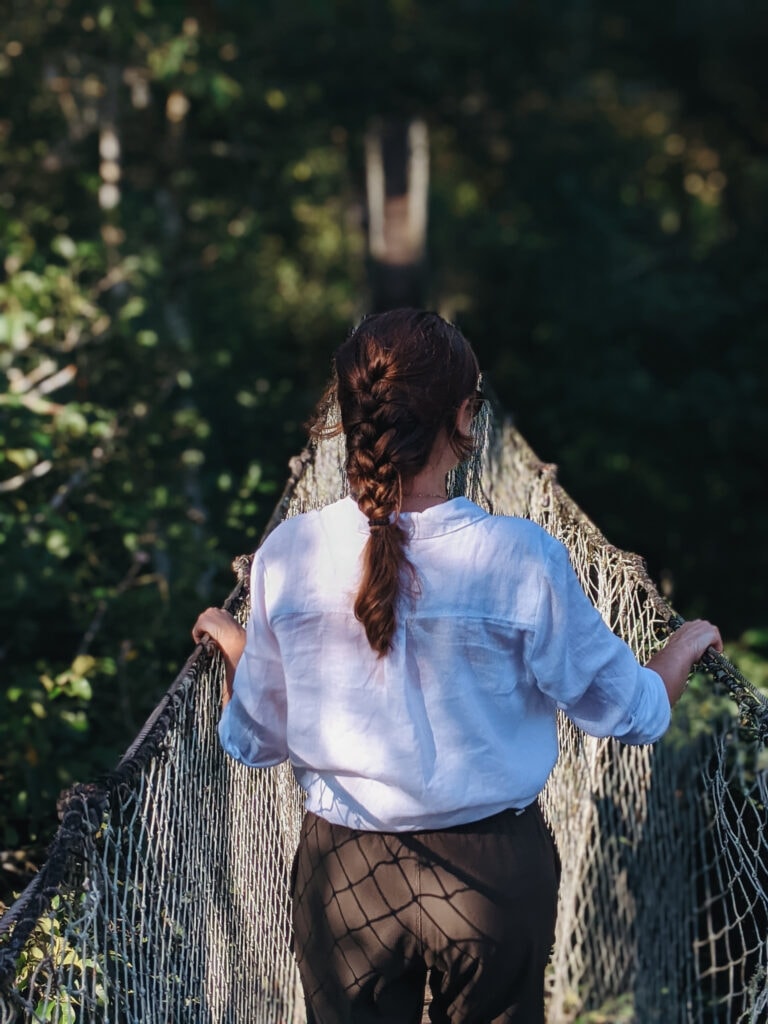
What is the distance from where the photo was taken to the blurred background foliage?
15.0ft

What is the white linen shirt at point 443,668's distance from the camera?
157 centimetres

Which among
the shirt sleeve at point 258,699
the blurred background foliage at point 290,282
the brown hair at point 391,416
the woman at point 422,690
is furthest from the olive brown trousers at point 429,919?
the blurred background foliage at point 290,282

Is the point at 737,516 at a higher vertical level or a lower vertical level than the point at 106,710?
higher

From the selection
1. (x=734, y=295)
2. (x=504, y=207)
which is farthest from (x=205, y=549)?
(x=504, y=207)

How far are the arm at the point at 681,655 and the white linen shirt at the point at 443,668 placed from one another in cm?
23

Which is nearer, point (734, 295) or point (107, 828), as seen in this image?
point (107, 828)

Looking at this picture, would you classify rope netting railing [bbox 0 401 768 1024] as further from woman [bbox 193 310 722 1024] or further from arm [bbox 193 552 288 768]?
woman [bbox 193 310 722 1024]

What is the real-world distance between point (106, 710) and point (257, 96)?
6.33 m

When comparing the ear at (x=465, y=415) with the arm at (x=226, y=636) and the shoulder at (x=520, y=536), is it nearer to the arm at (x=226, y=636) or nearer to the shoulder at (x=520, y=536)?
the shoulder at (x=520, y=536)

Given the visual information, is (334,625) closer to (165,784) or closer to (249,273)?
(165,784)

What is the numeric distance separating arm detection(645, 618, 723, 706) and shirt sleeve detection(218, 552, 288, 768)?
0.54 metres

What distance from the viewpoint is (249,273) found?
14.0 m

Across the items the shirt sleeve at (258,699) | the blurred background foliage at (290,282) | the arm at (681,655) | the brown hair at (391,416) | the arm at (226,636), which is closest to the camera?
the brown hair at (391,416)

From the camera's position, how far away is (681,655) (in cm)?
194
